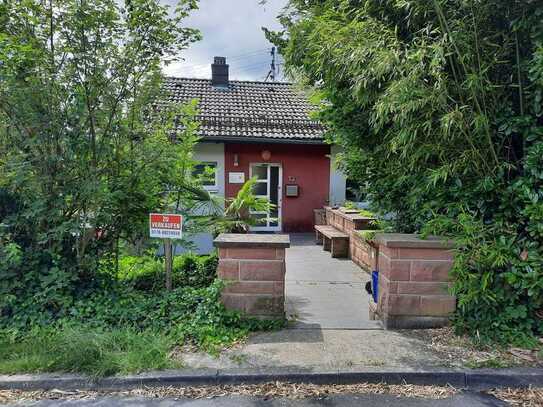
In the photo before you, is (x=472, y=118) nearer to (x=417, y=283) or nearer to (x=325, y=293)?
(x=417, y=283)

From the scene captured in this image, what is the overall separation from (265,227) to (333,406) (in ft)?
28.2

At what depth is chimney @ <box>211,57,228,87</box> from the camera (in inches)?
503

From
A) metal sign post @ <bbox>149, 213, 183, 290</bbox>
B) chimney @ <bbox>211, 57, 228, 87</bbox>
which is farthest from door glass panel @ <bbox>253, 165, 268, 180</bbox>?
metal sign post @ <bbox>149, 213, 183, 290</bbox>

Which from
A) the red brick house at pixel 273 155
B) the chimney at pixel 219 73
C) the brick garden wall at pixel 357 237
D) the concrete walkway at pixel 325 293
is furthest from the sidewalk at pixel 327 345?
the chimney at pixel 219 73

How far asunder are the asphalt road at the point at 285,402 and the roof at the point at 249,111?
24.6 feet

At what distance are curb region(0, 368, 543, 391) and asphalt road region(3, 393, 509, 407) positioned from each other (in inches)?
5.8

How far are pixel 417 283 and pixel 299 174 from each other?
7616mm

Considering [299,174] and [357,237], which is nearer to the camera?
[357,237]

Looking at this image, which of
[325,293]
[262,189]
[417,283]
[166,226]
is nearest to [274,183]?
[262,189]

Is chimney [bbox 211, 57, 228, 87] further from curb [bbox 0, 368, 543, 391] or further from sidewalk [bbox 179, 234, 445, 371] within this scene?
curb [bbox 0, 368, 543, 391]

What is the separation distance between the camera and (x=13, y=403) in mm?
2670

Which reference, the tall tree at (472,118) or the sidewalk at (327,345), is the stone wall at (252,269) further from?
the tall tree at (472,118)

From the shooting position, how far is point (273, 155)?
10.9 meters

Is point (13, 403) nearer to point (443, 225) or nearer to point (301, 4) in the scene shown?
point (443, 225)
